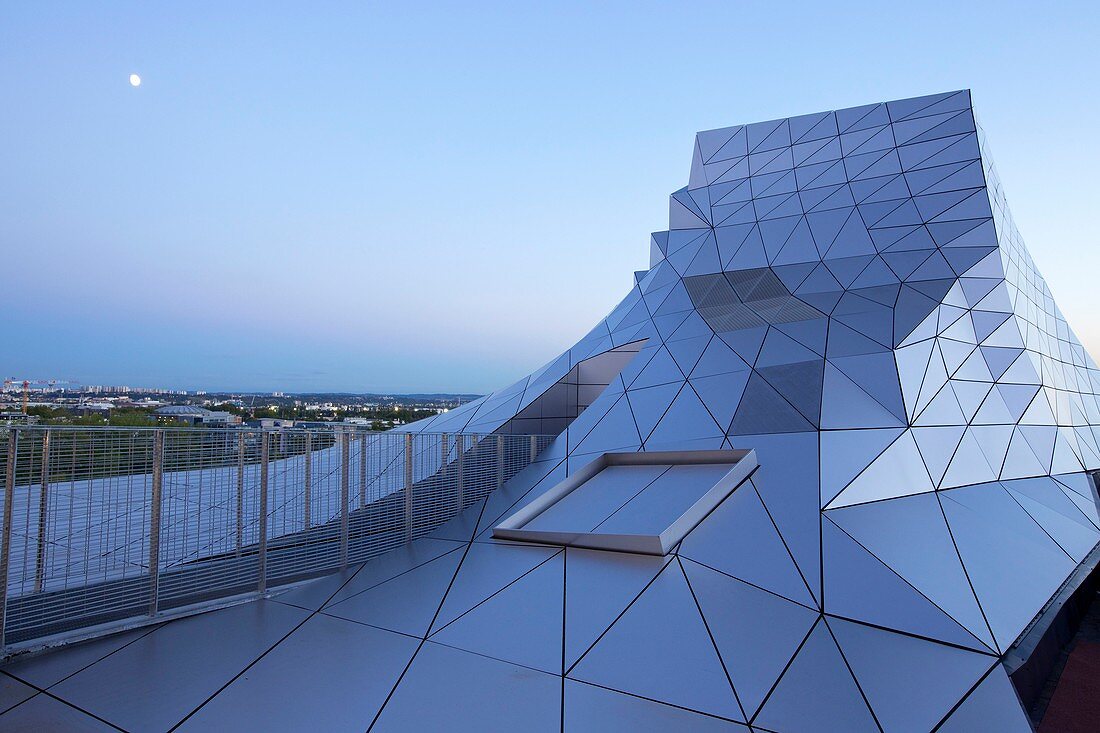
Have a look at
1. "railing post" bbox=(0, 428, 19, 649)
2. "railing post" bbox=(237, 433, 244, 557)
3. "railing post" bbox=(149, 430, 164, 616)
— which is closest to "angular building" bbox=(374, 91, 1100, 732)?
"railing post" bbox=(237, 433, 244, 557)

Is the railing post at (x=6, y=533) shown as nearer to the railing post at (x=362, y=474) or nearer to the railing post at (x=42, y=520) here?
the railing post at (x=42, y=520)

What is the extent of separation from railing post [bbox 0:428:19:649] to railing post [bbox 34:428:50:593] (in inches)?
10.0

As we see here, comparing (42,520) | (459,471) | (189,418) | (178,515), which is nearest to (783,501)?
(459,471)

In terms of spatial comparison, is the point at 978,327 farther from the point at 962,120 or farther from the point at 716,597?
the point at 716,597

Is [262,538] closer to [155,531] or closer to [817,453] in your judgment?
[155,531]

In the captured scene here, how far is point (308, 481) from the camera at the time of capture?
31.7 feet

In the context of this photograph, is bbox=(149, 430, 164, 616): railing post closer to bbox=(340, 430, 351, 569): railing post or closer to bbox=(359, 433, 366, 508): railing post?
bbox=(340, 430, 351, 569): railing post

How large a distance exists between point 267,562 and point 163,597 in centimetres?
134

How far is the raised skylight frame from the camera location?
886 cm

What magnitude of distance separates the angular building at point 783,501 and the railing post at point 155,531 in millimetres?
1059

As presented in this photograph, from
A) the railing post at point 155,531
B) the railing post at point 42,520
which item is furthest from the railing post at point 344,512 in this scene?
the railing post at point 42,520

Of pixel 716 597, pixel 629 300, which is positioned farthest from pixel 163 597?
pixel 629 300

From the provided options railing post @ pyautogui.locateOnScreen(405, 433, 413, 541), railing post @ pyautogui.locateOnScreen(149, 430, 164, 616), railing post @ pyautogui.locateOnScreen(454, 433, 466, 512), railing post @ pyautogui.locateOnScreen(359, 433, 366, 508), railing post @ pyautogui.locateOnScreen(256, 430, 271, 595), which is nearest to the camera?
railing post @ pyautogui.locateOnScreen(149, 430, 164, 616)

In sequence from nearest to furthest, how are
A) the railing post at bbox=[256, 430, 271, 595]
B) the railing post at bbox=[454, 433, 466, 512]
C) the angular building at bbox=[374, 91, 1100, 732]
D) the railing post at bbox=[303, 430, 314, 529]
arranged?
the angular building at bbox=[374, 91, 1100, 732] → the railing post at bbox=[256, 430, 271, 595] → the railing post at bbox=[303, 430, 314, 529] → the railing post at bbox=[454, 433, 466, 512]
